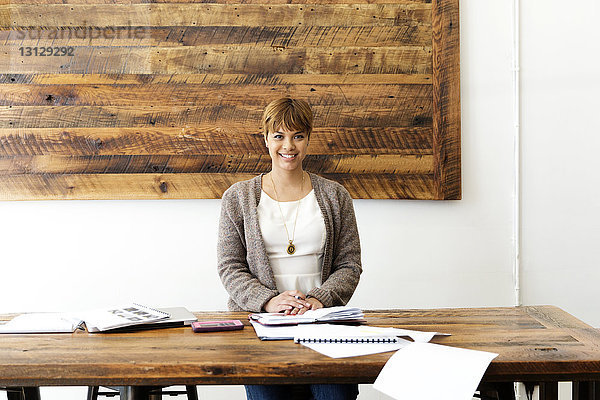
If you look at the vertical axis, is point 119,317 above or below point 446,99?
below

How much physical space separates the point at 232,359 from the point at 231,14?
1842 millimetres

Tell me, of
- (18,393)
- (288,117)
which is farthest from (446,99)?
(18,393)

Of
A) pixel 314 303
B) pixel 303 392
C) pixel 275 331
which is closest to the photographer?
pixel 275 331

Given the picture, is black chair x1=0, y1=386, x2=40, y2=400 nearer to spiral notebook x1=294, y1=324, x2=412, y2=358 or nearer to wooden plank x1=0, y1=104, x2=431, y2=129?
spiral notebook x1=294, y1=324, x2=412, y2=358

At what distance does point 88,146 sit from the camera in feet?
9.82

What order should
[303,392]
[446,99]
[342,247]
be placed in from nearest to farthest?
[303,392] < [342,247] < [446,99]

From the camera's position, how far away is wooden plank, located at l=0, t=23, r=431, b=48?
298 cm

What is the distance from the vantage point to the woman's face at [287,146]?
7.77 feet

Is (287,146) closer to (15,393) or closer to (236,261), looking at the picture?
(236,261)

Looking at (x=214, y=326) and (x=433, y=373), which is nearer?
(x=433, y=373)

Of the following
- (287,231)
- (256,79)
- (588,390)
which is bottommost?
(588,390)

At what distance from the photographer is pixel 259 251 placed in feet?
7.58

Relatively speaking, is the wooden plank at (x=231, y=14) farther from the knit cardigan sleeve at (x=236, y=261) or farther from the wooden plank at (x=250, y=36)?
the knit cardigan sleeve at (x=236, y=261)

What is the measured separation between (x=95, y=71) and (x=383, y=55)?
1.26 metres
